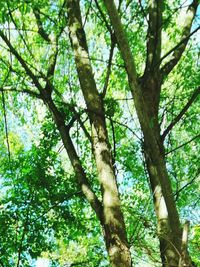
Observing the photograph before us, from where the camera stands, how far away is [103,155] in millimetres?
4082

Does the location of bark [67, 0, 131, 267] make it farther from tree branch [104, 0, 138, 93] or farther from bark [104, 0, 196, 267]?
tree branch [104, 0, 138, 93]

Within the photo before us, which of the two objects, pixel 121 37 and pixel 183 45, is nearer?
pixel 121 37

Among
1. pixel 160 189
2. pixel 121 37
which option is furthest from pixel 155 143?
pixel 160 189

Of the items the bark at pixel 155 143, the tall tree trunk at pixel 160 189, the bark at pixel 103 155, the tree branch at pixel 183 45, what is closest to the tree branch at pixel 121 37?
the bark at pixel 155 143

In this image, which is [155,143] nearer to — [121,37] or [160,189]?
[121,37]

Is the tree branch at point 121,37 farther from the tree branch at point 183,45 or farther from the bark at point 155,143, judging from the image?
the tree branch at point 183,45

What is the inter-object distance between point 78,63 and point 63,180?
7.78 ft

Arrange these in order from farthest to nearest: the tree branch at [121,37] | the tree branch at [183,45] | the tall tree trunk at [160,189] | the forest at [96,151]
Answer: the tree branch at [183,45], the forest at [96,151], the tall tree trunk at [160,189], the tree branch at [121,37]

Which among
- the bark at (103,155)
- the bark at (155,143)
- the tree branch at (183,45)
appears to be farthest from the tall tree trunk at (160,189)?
the tree branch at (183,45)

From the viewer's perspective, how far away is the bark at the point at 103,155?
3498mm

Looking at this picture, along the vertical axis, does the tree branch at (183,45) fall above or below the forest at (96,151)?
above

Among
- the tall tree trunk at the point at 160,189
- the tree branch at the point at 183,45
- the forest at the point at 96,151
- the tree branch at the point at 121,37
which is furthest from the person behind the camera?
the tree branch at the point at 183,45

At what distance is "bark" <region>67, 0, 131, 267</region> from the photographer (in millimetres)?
3498

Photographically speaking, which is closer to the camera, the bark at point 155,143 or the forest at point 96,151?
the bark at point 155,143
